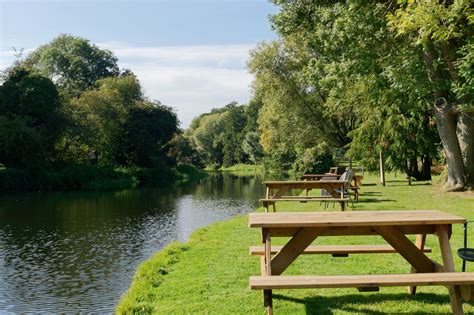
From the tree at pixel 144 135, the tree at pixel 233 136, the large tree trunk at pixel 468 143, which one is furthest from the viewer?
the tree at pixel 233 136

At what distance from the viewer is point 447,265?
4984 mm

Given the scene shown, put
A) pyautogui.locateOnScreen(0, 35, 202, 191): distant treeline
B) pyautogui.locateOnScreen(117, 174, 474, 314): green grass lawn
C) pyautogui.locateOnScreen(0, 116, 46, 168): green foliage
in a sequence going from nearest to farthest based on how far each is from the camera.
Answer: pyautogui.locateOnScreen(117, 174, 474, 314): green grass lawn < pyautogui.locateOnScreen(0, 116, 46, 168): green foliage < pyautogui.locateOnScreen(0, 35, 202, 191): distant treeline

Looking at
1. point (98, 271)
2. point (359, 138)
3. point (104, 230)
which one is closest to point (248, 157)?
point (359, 138)

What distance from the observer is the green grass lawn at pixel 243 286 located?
5.43 meters

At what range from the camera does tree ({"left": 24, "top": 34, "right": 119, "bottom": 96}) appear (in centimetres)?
6581

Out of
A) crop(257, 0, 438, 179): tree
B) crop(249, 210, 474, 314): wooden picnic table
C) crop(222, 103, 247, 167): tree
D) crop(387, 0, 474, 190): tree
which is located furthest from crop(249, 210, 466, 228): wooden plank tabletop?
crop(222, 103, 247, 167): tree

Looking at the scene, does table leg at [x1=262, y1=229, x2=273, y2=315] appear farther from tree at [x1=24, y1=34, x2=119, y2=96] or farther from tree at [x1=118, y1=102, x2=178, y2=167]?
tree at [x1=24, y1=34, x2=119, y2=96]

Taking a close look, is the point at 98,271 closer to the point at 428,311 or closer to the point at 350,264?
the point at 350,264

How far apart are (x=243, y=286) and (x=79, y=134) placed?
37.8 metres

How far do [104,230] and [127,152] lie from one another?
33583 mm

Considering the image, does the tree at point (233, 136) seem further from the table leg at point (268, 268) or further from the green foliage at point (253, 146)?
the table leg at point (268, 268)

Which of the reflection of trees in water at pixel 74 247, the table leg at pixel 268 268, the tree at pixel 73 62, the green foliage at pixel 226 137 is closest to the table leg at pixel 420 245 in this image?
the table leg at pixel 268 268

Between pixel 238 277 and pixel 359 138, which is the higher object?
pixel 359 138

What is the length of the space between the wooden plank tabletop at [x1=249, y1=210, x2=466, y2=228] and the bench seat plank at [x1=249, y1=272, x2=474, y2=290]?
1.86ft
